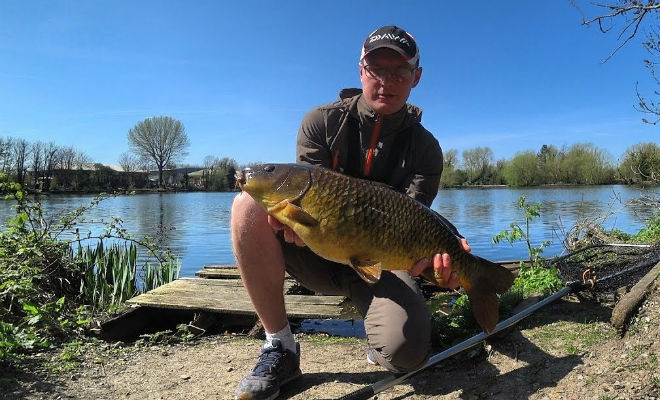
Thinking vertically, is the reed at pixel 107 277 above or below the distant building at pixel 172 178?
below

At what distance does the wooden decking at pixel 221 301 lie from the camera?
189 inches

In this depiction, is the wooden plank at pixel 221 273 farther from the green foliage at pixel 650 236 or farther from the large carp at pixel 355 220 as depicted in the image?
the green foliage at pixel 650 236

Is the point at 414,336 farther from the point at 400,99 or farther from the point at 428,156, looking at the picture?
the point at 400,99

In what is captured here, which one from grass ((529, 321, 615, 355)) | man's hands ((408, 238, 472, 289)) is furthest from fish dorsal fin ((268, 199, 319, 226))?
grass ((529, 321, 615, 355))

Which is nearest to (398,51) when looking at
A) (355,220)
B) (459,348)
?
(355,220)

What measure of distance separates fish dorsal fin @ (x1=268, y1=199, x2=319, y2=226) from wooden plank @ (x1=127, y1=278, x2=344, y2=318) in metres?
2.70

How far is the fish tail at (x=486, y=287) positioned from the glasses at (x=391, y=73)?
3.93ft

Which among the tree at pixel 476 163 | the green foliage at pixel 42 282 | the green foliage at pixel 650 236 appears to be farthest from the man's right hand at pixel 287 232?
the tree at pixel 476 163

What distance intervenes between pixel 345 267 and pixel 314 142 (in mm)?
849

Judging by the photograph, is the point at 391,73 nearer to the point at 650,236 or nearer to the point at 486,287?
the point at 486,287

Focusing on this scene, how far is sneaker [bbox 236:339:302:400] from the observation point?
2578mm

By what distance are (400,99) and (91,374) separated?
2.81 meters

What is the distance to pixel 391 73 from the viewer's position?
2820 mm

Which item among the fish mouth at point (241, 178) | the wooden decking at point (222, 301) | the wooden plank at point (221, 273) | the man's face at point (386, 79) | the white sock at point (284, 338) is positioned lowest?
the wooden plank at point (221, 273)
